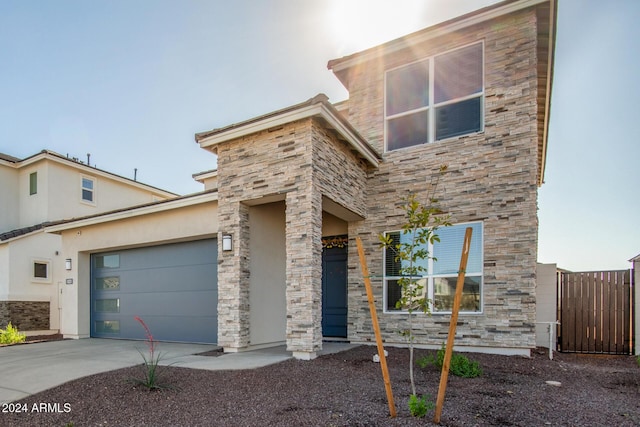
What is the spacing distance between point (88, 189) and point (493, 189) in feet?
52.2

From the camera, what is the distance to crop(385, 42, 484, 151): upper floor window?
7.93 m

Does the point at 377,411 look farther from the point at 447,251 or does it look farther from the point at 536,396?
the point at 447,251

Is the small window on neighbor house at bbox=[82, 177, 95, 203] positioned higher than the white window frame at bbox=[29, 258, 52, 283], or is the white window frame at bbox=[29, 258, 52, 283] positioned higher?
the small window on neighbor house at bbox=[82, 177, 95, 203]

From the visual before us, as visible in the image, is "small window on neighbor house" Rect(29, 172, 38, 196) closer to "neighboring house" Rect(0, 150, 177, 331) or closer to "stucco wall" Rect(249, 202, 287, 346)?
"neighboring house" Rect(0, 150, 177, 331)

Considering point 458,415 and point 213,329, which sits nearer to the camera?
point 458,415

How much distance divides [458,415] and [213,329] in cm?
617

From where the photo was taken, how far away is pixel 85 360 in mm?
6730

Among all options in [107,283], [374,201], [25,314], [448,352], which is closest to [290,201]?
[374,201]

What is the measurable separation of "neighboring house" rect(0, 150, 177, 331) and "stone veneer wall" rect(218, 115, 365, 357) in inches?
292

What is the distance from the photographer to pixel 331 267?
9375 millimetres

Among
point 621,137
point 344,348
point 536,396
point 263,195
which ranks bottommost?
point 344,348

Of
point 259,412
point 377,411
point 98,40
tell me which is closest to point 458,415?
point 377,411

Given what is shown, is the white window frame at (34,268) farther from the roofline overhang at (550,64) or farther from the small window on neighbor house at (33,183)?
the roofline overhang at (550,64)

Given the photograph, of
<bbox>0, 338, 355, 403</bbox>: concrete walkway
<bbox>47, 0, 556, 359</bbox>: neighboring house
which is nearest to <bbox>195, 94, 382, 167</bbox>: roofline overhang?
<bbox>47, 0, 556, 359</bbox>: neighboring house
